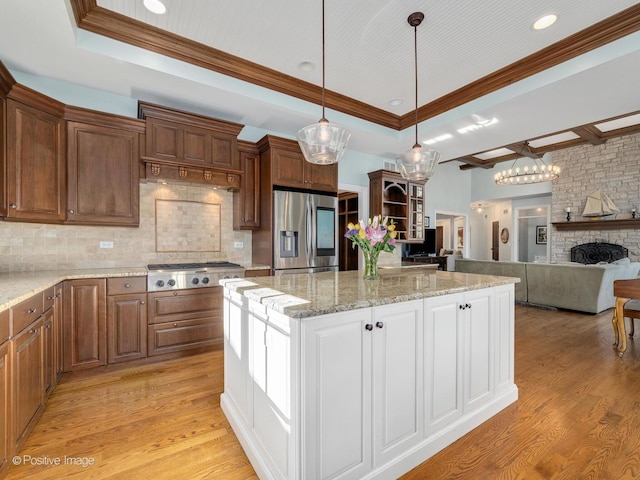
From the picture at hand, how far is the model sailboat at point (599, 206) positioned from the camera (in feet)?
21.3

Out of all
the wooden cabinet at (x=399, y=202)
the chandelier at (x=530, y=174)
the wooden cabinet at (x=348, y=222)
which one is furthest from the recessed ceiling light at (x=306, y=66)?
the chandelier at (x=530, y=174)

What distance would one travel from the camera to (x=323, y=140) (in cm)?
212

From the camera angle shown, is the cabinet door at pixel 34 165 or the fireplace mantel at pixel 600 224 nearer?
the cabinet door at pixel 34 165

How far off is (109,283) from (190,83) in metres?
1.96

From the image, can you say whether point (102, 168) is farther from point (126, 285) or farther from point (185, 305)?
point (185, 305)

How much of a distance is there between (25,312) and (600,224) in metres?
9.14

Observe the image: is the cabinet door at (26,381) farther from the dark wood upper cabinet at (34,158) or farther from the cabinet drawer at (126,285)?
the dark wood upper cabinet at (34,158)

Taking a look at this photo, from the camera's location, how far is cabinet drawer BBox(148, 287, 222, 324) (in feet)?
9.78

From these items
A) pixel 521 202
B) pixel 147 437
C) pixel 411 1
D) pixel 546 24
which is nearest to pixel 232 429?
pixel 147 437

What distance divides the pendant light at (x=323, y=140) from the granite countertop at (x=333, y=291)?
92cm

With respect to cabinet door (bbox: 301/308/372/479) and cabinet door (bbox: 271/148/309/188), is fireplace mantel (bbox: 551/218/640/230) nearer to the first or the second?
cabinet door (bbox: 271/148/309/188)

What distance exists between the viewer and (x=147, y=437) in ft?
6.27

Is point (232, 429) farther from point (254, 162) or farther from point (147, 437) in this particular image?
point (254, 162)

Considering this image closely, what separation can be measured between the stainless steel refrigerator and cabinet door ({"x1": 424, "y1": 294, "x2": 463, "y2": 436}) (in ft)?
7.32
